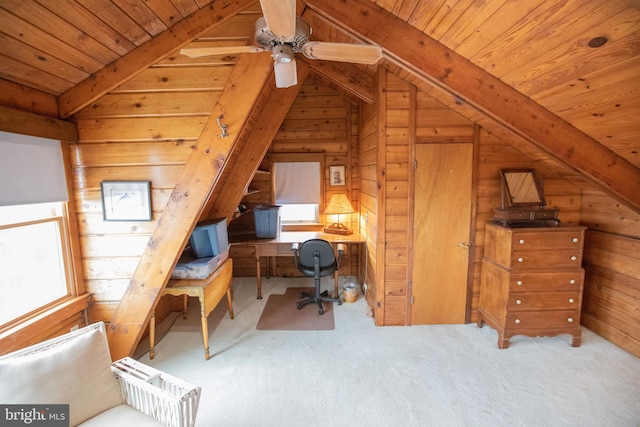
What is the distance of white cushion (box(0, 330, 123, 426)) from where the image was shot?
45.5 inches

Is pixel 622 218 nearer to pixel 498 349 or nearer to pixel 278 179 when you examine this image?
pixel 498 349

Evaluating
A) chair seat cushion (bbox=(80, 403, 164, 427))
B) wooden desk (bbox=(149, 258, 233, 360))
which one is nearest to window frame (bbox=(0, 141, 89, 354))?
wooden desk (bbox=(149, 258, 233, 360))

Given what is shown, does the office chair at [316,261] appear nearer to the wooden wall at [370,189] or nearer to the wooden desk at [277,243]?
the wooden desk at [277,243]

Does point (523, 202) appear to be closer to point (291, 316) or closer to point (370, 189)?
point (370, 189)

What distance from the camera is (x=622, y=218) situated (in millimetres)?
2438

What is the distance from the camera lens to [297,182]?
415 centimetres

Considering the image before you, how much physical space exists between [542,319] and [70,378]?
3.35 m

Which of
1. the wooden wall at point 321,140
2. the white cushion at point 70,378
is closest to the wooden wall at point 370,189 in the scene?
the wooden wall at point 321,140

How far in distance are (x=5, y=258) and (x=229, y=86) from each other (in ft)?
5.69

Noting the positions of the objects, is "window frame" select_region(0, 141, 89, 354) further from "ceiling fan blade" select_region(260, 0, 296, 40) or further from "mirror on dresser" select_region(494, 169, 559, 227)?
"mirror on dresser" select_region(494, 169, 559, 227)

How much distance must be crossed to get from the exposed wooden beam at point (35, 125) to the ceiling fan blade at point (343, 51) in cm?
168

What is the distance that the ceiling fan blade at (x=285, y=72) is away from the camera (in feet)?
5.19

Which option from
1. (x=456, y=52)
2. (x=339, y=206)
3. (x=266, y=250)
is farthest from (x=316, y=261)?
(x=456, y=52)

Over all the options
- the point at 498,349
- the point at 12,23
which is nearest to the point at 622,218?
the point at 498,349
